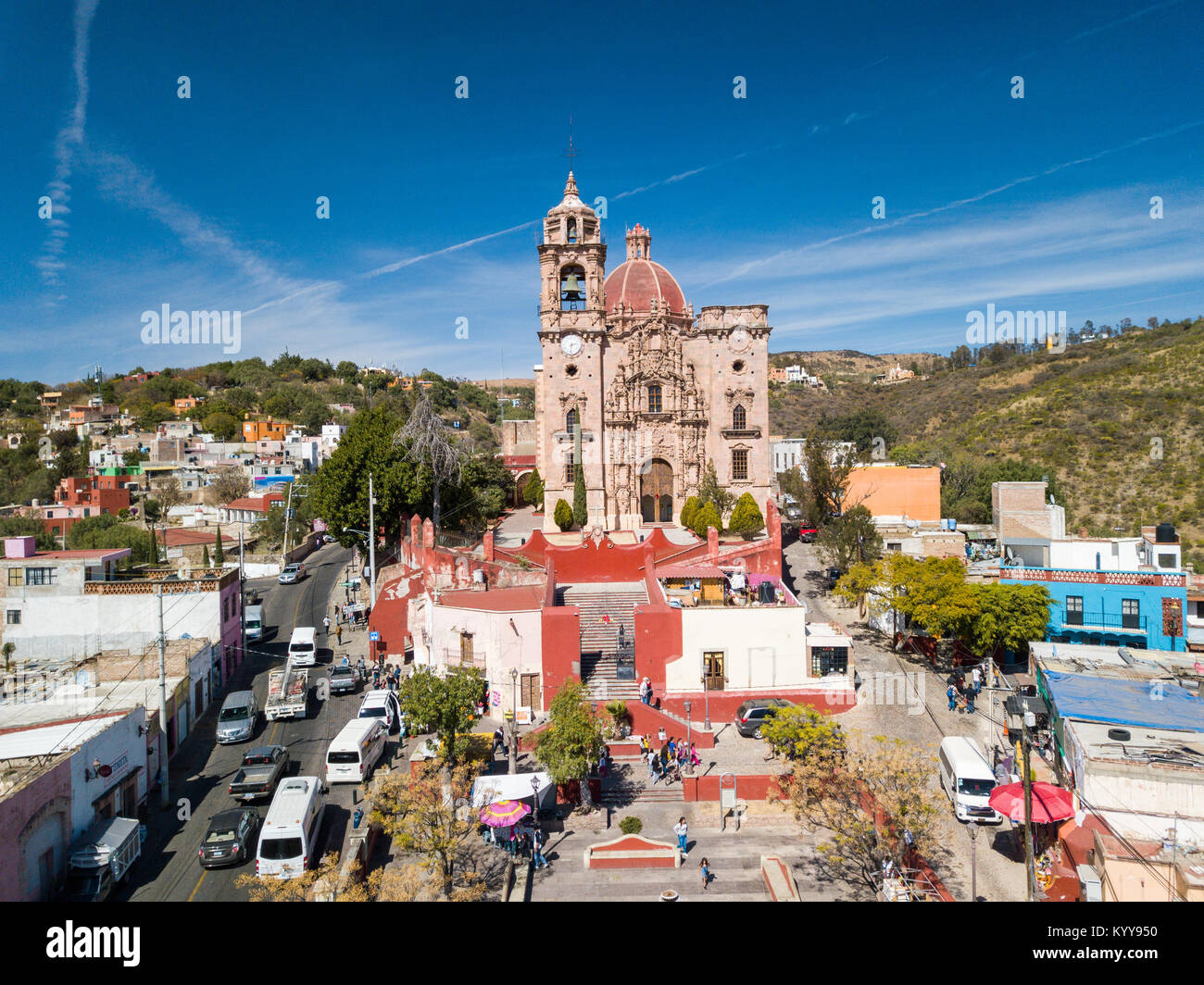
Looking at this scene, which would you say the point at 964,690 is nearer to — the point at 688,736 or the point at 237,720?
the point at 688,736

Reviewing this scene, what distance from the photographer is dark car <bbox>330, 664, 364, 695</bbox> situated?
29.4 meters

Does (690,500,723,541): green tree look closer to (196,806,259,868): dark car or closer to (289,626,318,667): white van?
→ (289,626,318,667): white van

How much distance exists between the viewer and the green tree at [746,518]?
4138cm

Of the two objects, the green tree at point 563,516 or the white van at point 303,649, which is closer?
the white van at point 303,649

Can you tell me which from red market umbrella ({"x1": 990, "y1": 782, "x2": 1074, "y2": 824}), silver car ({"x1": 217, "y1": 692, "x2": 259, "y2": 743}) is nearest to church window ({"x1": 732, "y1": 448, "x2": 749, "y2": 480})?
silver car ({"x1": 217, "y1": 692, "x2": 259, "y2": 743})

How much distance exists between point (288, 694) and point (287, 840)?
1215cm

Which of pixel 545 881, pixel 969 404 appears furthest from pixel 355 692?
pixel 969 404

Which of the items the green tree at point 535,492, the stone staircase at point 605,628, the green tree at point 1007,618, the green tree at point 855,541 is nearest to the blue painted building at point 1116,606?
the green tree at point 1007,618

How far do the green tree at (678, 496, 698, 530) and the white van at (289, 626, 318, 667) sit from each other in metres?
20.7

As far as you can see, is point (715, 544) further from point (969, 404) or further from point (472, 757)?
point (969, 404)

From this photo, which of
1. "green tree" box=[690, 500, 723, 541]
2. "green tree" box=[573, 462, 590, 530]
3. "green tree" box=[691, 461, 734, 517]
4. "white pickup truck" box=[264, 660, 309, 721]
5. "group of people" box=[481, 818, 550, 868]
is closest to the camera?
"group of people" box=[481, 818, 550, 868]

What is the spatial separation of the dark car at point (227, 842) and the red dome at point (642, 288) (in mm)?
36811

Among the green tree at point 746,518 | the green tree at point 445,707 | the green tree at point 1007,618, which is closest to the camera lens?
the green tree at point 445,707

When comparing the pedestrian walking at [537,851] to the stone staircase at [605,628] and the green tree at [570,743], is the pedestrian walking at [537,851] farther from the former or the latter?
the stone staircase at [605,628]
